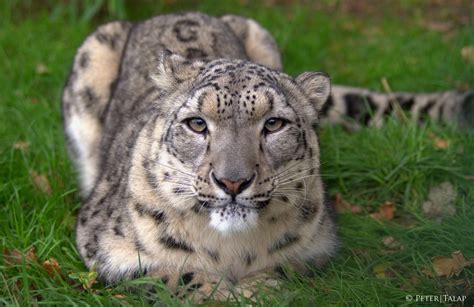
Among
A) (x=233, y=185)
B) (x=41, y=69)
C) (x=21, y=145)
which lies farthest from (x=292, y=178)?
(x=41, y=69)

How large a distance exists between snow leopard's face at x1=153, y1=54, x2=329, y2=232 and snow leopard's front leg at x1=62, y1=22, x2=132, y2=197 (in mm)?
2329

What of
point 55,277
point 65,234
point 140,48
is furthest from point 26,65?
point 55,277

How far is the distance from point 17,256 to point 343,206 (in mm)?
2540

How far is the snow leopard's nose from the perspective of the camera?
4199 millimetres

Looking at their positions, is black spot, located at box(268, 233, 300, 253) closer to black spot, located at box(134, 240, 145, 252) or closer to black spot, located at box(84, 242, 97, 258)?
black spot, located at box(134, 240, 145, 252)

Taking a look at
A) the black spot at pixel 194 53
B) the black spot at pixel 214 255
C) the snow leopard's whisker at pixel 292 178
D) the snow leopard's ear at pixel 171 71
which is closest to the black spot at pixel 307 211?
the snow leopard's whisker at pixel 292 178

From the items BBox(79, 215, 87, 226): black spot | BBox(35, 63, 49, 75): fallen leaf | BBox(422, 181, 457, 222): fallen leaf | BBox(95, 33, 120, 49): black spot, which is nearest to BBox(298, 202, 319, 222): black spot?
BBox(422, 181, 457, 222): fallen leaf

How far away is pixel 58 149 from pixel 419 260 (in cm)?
333

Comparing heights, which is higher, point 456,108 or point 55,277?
point 456,108

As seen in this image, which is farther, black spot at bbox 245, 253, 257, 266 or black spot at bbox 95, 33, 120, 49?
black spot at bbox 95, 33, 120, 49

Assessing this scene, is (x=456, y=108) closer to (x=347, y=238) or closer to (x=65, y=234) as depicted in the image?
(x=347, y=238)

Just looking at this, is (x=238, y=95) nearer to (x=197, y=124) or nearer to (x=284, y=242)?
(x=197, y=124)

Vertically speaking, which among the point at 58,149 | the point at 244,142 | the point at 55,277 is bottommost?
the point at 55,277

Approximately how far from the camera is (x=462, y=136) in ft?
22.7
